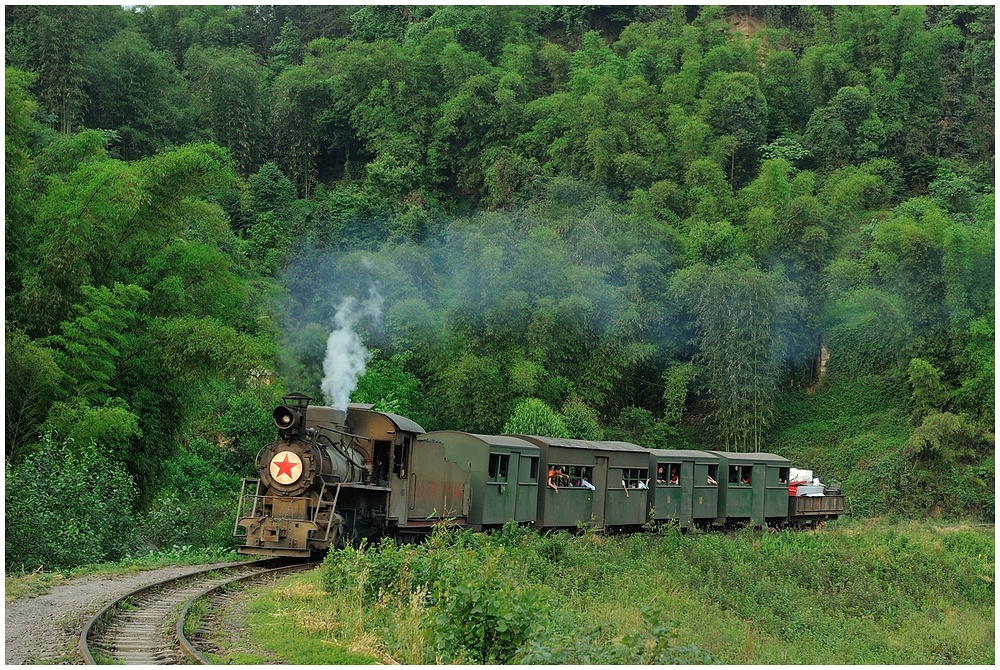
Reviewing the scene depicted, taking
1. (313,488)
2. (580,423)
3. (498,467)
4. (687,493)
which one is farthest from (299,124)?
(313,488)

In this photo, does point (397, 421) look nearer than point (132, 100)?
Yes

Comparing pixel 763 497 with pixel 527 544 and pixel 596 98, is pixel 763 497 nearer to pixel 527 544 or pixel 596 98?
pixel 527 544

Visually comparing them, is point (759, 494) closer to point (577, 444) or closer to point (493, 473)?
point (577, 444)

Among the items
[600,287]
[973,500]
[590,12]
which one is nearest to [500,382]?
[600,287]

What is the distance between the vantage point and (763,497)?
23.8 meters

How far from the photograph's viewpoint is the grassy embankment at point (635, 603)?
7461 millimetres

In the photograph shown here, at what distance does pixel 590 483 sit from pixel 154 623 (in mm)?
11328

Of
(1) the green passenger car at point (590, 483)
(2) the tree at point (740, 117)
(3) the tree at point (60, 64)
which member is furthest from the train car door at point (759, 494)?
(3) the tree at point (60, 64)

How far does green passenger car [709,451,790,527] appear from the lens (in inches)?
896

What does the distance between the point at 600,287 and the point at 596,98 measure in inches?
646

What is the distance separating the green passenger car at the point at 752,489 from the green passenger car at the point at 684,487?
21 cm

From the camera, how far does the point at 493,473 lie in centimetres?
1638

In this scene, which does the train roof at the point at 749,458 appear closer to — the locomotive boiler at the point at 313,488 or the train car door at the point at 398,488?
the train car door at the point at 398,488

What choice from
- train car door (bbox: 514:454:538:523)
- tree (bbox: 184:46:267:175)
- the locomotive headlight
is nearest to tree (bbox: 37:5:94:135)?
tree (bbox: 184:46:267:175)
